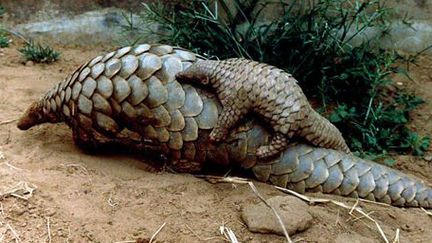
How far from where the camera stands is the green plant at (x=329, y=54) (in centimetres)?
368

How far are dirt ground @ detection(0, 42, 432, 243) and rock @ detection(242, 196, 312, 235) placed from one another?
28 mm

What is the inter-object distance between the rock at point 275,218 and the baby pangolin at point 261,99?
0.28 m

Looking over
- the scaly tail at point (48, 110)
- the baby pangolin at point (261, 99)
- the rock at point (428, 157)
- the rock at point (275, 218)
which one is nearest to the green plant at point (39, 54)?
the scaly tail at point (48, 110)

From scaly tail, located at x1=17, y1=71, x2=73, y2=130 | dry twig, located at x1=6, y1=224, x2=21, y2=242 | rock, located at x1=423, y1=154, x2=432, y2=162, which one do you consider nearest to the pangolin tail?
rock, located at x1=423, y1=154, x2=432, y2=162

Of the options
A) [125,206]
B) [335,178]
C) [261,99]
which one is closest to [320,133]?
[335,178]

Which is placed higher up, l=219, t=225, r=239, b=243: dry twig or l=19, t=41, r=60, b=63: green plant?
l=219, t=225, r=239, b=243: dry twig

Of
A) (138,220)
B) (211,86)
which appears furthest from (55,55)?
(138,220)

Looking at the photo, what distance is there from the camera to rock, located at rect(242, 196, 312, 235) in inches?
97.9

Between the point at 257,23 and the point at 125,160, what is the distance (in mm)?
1571

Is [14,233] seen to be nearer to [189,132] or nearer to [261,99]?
[189,132]

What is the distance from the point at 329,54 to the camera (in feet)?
12.6

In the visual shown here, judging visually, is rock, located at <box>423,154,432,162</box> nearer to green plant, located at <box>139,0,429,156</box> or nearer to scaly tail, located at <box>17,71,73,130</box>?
green plant, located at <box>139,0,429,156</box>

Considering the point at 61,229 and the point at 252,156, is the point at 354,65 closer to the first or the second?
the point at 252,156

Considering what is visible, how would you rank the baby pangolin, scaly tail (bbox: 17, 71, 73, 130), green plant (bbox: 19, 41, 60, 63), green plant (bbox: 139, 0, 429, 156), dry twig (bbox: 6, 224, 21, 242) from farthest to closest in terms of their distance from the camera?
green plant (bbox: 19, 41, 60, 63)
green plant (bbox: 139, 0, 429, 156)
scaly tail (bbox: 17, 71, 73, 130)
the baby pangolin
dry twig (bbox: 6, 224, 21, 242)
